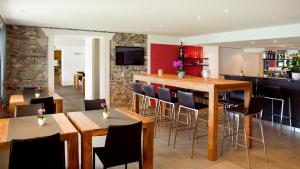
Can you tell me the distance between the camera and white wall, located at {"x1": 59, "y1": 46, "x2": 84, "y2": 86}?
1470 cm

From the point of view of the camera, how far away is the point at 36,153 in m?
2.10

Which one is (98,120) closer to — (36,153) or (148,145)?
(148,145)

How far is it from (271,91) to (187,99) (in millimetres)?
2229

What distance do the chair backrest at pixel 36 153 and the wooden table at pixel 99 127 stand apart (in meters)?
0.33

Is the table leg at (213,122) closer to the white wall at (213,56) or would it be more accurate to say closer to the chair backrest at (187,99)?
the chair backrest at (187,99)

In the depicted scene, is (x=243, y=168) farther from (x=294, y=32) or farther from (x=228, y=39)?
(x=228, y=39)

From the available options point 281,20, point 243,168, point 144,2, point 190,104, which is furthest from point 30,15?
point 281,20

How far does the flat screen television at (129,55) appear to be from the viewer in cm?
759

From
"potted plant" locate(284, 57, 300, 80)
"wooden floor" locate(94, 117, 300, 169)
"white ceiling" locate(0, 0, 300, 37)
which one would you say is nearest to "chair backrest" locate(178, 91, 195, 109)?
"wooden floor" locate(94, 117, 300, 169)

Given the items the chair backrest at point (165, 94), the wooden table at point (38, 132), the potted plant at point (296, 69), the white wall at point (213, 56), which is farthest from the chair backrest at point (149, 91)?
the white wall at point (213, 56)

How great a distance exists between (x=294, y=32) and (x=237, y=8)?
235cm

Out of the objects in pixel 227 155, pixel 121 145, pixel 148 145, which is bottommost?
pixel 227 155

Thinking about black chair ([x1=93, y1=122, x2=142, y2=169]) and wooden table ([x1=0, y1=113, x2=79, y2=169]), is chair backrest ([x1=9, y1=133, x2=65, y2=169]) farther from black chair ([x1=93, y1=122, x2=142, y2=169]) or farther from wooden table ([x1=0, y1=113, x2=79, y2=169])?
black chair ([x1=93, y1=122, x2=142, y2=169])

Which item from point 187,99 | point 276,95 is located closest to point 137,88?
point 187,99
